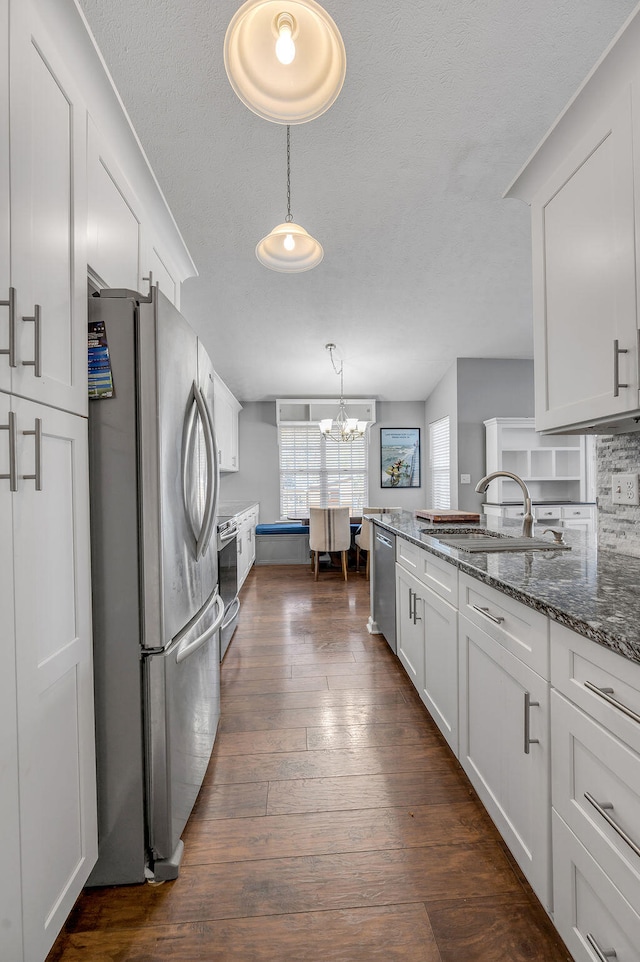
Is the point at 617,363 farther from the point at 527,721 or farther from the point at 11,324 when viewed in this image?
the point at 11,324

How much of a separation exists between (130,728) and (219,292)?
13.3 ft

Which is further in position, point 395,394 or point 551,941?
point 395,394

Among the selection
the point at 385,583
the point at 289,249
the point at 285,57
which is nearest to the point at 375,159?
the point at 289,249

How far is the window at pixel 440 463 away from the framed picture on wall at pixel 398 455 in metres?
0.30

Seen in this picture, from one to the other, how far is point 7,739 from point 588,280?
6.20 ft

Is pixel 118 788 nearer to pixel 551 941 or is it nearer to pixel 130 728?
pixel 130 728

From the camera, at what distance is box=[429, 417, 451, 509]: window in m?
6.37

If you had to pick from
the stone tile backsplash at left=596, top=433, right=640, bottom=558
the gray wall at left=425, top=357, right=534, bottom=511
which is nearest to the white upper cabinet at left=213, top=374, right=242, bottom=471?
the gray wall at left=425, top=357, right=534, bottom=511

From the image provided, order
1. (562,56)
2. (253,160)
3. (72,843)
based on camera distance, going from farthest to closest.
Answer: (253,160)
(562,56)
(72,843)

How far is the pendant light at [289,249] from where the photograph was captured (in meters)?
2.25

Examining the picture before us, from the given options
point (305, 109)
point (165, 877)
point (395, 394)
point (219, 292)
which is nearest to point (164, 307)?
point (305, 109)

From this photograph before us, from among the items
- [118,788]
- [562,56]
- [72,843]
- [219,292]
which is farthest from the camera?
[219,292]

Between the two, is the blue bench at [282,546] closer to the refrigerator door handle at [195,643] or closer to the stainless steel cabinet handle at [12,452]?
the refrigerator door handle at [195,643]

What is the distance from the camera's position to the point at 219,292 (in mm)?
4434
